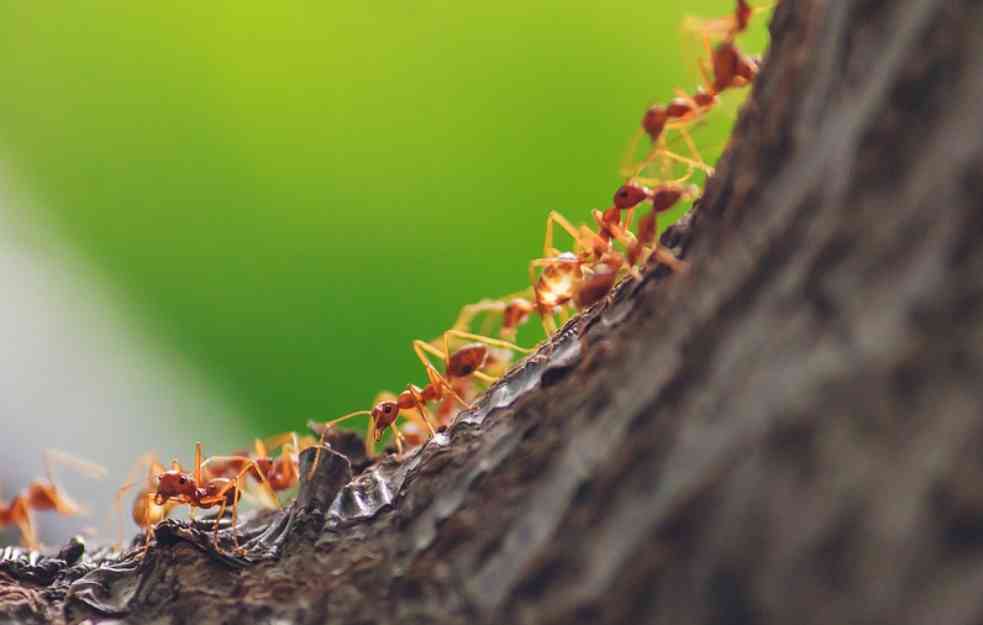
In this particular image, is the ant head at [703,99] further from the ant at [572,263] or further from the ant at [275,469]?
the ant at [275,469]

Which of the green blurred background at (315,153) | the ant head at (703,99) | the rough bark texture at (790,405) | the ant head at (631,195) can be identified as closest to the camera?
the rough bark texture at (790,405)

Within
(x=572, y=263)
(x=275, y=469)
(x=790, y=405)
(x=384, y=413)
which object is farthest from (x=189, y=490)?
(x=790, y=405)

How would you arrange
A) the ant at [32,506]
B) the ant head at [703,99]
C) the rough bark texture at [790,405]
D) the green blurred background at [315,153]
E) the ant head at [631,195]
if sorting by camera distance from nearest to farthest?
1. the rough bark texture at [790,405]
2. the ant head at [631,195]
3. the ant head at [703,99]
4. the ant at [32,506]
5. the green blurred background at [315,153]

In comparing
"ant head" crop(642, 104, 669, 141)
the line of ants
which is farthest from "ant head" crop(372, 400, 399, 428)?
"ant head" crop(642, 104, 669, 141)

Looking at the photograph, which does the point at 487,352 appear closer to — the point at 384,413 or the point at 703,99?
the point at 384,413

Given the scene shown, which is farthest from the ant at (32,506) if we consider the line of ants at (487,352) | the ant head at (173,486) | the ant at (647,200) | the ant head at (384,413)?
the ant at (647,200)

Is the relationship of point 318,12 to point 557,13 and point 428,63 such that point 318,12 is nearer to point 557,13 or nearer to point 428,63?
point 428,63

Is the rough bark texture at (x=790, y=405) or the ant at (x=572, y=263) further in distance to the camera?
Result: the ant at (x=572, y=263)
